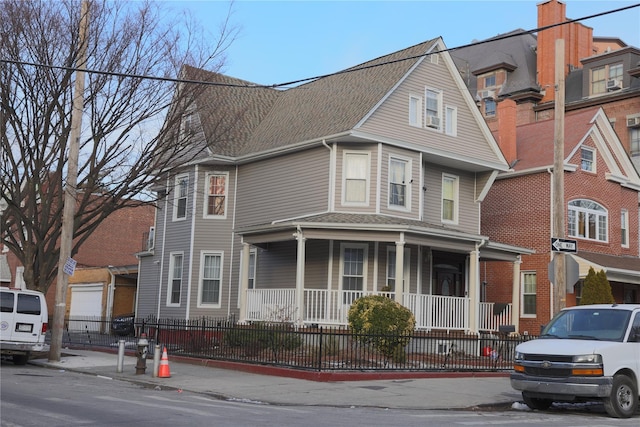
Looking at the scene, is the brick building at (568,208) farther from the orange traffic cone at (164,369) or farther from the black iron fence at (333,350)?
the orange traffic cone at (164,369)

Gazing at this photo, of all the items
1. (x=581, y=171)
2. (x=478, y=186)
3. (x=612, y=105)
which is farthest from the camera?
(x=612, y=105)

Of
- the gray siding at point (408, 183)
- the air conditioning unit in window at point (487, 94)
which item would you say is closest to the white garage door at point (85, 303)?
the gray siding at point (408, 183)

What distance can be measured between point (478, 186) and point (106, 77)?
14.3m

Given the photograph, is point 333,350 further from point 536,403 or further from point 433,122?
point 433,122

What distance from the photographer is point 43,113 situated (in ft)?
67.2

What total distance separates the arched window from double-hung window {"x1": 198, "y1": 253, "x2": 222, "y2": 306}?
13793 millimetres

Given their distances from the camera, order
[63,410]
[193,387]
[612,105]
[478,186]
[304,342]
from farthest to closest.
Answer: [612,105]
[478,186]
[304,342]
[193,387]
[63,410]

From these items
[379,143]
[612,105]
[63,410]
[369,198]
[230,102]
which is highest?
[612,105]

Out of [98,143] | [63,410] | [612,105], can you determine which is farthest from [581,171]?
[63,410]

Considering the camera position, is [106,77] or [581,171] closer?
[106,77]

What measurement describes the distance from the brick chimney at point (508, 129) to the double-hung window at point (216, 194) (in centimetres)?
1157

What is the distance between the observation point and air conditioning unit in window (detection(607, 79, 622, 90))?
4159cm

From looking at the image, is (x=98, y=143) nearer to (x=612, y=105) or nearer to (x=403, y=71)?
(x=403, y=71)

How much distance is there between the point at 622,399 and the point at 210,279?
1823cm
